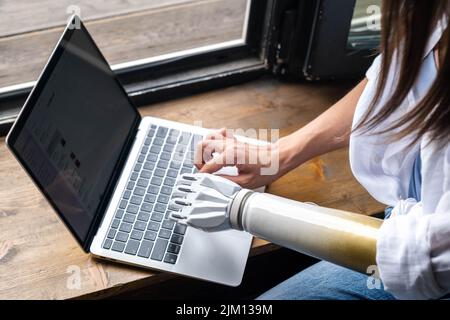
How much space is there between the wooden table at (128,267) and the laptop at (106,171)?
0.13 ft

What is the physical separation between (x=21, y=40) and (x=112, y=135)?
33cm

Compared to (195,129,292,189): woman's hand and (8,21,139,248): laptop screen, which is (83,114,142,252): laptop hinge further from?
(195,129,292,189): woman's hand

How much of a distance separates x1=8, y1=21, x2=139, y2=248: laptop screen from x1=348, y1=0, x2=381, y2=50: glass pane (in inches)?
15.9

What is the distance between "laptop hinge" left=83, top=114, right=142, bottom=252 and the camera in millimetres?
802

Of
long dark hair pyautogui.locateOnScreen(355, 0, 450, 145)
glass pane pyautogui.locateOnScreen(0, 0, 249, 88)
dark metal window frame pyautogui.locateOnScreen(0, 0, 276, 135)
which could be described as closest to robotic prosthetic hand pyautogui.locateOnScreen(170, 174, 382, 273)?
long dark hair pyautogui.locateOnScreen(355, 0, 450, 145)

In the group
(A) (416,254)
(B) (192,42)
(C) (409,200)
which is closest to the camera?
(A) (416,254)

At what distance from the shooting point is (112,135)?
87cm

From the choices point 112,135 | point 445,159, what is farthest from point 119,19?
point 445,159

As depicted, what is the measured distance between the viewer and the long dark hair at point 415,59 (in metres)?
0.60

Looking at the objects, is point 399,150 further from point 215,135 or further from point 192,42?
point 192,42

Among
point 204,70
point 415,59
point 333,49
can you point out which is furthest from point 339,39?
point 415,59

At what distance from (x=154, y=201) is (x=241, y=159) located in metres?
0.14

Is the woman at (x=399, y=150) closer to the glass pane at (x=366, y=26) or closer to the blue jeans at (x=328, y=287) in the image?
the blue jeans at (x=328, y=287)

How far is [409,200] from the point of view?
30.2 inches
